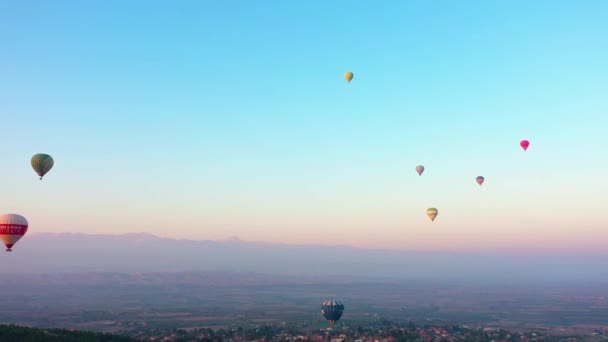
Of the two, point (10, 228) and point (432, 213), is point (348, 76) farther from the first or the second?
point (10, 228)

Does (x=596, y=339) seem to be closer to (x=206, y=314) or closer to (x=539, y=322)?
(x=539, y=322)

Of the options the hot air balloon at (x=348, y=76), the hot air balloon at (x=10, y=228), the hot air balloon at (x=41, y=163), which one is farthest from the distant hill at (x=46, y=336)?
the hot air balloon at (x=348, y=76)

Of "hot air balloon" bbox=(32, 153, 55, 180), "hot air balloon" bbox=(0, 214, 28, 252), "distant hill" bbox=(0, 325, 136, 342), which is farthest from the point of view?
"distant hill" bbox=(0, 325, 136, 342)

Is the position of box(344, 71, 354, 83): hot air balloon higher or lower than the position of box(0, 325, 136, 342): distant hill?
higher

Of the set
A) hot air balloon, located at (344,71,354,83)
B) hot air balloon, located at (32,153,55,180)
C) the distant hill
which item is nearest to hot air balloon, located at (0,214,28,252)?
hot air balloon, located at (32,153,55,180)

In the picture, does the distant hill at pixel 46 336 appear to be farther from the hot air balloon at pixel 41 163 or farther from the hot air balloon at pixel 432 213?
the hot air balloon at pixel 432 213

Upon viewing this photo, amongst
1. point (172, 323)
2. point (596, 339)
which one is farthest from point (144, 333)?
point (596, 339)

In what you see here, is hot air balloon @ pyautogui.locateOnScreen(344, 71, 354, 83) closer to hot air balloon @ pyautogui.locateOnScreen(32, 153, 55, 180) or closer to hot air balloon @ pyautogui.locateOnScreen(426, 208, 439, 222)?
hot air balloon @ pyautogui.locateOnScreen(426, 208, 439, 222)
